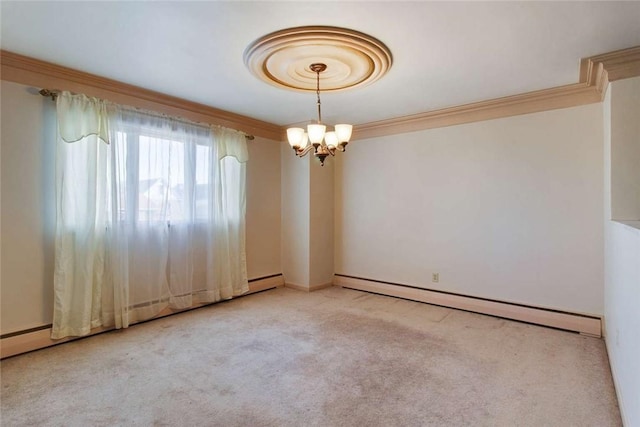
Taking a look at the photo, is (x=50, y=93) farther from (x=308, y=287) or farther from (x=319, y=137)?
(x=308, y=287)

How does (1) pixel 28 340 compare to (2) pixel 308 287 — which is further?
(2) pixel 308 287

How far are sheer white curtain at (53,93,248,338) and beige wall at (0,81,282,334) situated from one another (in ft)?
0.42

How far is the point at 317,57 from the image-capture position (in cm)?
264

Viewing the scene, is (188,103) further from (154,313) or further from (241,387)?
(241,387)

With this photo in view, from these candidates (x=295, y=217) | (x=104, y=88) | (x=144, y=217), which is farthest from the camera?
(x=295, y=217)

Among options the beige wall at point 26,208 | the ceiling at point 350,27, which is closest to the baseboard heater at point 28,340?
the beige wall at point 26,208

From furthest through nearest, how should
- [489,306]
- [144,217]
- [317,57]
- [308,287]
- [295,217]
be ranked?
[295,217] < [308,287] < [489,306] < [144,217] < [317,57]

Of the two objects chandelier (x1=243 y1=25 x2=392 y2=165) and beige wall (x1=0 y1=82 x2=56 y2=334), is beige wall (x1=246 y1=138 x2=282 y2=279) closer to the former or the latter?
chandelier (x1=243 y1=25 x2=392 y2=165)

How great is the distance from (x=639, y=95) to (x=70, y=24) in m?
4.37

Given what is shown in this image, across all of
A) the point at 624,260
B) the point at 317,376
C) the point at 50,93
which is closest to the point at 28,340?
the point at 50,93

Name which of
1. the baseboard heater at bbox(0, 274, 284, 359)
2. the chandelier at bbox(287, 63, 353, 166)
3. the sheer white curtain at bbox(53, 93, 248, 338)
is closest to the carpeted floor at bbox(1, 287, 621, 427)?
the baseboard heater at bbox(0, 274, 284, 359)

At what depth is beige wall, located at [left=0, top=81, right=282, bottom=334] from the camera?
276 centimetres

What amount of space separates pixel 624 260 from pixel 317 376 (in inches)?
84.2

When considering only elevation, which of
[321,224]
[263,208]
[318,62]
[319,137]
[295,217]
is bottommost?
[321,224]
